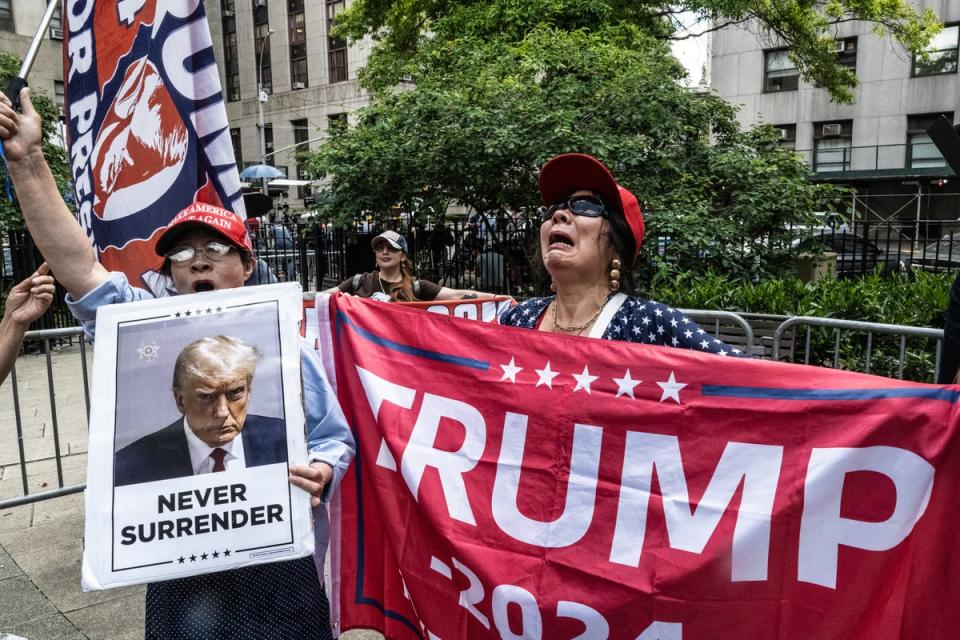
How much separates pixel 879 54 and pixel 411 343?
3622cm

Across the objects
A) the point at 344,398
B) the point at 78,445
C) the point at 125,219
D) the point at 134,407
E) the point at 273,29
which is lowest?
the point at 78,445

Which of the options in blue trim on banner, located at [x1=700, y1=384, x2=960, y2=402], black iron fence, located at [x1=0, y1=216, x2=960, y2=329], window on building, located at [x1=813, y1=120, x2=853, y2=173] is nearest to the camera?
blue trim on banner, located at [x1=700, y1=384, x2=960, y2=402]

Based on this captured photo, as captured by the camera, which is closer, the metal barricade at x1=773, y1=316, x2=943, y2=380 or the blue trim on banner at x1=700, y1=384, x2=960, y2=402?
the blue trim on banner at x1=700, y1=384, x2=960, y2=402

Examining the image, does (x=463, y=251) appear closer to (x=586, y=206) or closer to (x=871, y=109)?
(x=586, y=206)

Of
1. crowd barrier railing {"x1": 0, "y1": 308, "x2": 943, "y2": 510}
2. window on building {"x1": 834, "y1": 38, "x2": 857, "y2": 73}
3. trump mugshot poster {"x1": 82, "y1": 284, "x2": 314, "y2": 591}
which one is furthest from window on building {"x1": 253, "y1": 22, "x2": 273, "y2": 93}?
trump mugshot poster {"x1": 82, "y1": 284, "x2": 314, "y2": 591}

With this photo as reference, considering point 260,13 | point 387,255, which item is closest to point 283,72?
point 260,13

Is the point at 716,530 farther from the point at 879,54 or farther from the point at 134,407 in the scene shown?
the point at 879,54

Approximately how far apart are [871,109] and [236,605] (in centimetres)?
3690

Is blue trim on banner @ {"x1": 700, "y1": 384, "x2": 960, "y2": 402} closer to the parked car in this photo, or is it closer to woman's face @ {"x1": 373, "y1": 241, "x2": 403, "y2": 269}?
woman's face @ {"x1": 373, "y1": 241, "x2": 403, "y2": 269}

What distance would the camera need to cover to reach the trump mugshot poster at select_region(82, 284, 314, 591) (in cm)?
184

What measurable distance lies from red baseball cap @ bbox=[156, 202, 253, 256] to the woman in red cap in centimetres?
104

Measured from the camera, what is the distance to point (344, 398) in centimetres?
267

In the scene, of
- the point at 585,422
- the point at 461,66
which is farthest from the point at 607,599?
the point at 461,66

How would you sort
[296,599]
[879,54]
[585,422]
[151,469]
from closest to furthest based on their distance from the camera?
[151,469]
[296,599]
[585,422]
[879,54]
